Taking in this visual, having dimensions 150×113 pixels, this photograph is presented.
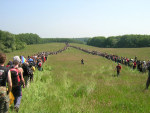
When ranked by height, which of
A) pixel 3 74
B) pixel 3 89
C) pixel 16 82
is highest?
pixel 3 74

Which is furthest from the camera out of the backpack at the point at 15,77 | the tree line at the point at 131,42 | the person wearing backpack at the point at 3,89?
the tree line at the point at 131,42

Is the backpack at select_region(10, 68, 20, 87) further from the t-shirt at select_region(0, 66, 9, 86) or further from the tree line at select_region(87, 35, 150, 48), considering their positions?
the tree line at select_region(87, 35, 150, 48)

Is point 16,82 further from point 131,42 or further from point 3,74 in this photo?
point 131,42

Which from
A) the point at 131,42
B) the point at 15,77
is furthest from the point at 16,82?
the point at 131,42

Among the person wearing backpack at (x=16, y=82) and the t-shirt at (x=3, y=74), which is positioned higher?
the t-shirt at (x=3, y=74)

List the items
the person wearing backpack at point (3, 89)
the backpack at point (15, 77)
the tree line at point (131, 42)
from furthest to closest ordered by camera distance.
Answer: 1. the tree line at point (131, 42)
2. the backpack at point (15, 77)
3. the person wearing backpack at point (3, 89)

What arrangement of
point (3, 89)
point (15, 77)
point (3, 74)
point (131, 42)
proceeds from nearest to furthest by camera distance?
point (3, 89) → point (3, 74) → point (15, 77) → point (131, 42)

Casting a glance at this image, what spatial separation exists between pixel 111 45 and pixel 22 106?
129 metres

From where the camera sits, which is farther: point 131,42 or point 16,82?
point 131,42

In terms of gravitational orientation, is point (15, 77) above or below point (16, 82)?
above

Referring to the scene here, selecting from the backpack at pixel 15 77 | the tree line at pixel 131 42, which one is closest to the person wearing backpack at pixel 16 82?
the backpack at pixel 15 77

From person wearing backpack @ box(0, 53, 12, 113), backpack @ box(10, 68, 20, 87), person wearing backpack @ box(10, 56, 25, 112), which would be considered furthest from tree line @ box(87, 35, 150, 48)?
person wearing backpack @ box(0, 53, 12, 113)

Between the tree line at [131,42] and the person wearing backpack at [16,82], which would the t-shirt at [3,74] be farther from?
the tree line at [131,42]

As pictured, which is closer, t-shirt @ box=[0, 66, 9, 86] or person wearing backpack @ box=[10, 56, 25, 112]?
t-shirt @ box=[0, 66, 9, 86]
